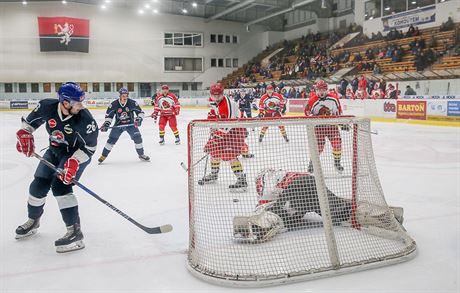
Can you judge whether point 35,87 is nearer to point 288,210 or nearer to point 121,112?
point 121,112

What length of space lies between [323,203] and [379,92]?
10758mm

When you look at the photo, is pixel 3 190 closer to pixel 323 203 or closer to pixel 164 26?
pixel 323 203

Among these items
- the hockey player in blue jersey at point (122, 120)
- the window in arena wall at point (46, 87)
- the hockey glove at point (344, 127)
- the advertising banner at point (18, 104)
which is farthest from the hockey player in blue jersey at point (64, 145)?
the window in arena wall at point (46, 87)

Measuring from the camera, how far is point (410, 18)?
17406 mm

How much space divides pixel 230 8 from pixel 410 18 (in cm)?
991

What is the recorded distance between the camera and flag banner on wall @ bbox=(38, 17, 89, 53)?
2319 cm

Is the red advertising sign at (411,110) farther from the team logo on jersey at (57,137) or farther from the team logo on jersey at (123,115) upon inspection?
the team logo on jersey at (57,137)

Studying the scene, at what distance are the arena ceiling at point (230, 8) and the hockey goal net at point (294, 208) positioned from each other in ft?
65.0

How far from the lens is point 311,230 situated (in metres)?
2.66

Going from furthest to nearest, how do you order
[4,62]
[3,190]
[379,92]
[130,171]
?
1. [4,62]
2. [379,92]
3. [130,171]
4. [3,190]

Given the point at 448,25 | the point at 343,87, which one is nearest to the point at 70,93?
the point at 343,87

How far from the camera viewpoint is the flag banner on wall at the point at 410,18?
1659 centimetres

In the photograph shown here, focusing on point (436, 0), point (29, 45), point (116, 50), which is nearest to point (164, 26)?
point (116, 50)

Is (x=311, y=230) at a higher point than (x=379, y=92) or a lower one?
lower
